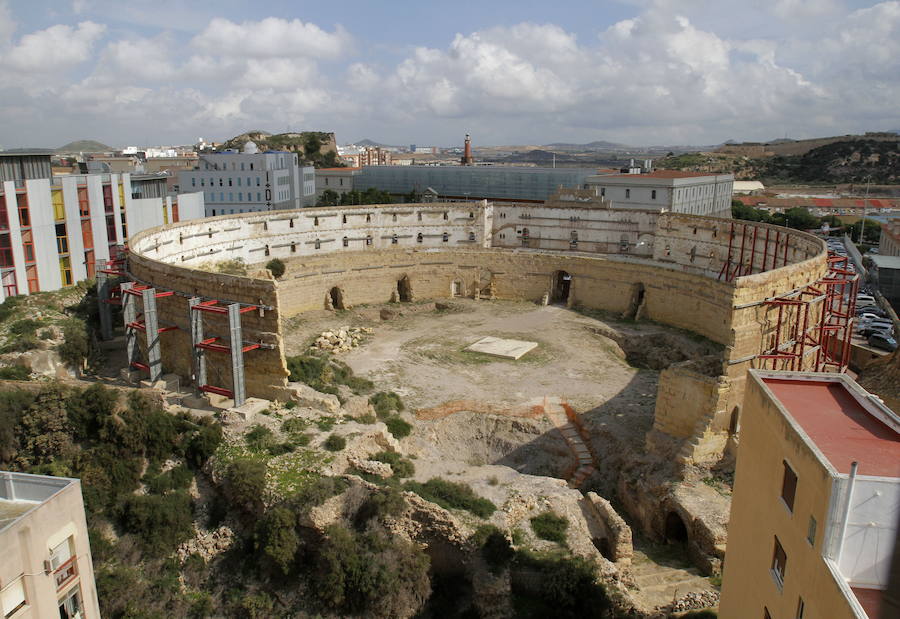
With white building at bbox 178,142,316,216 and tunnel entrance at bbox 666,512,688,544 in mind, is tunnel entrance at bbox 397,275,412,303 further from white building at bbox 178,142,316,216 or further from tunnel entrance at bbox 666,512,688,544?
white building at bbox 178,142,316,216

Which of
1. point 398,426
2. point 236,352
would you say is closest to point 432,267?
point 398,426

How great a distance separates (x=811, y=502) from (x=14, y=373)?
25997 millimetres

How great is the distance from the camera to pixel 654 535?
20.2 m

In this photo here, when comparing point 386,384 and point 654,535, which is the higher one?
point 386,384

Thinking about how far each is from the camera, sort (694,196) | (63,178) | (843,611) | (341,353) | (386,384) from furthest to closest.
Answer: (694,196), (63,178), (341,353), (386,384), (843,611)

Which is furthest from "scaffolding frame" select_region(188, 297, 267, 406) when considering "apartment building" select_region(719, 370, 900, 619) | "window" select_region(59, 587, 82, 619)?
"apartment building" select_region(719, 370, 900, 619)

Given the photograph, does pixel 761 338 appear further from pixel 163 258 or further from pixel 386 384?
pixel 163 258

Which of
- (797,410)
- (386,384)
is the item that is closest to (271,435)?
(386,384)

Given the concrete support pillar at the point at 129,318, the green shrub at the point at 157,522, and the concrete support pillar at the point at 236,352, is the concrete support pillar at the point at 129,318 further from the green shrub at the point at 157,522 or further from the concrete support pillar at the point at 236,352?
the green shrub at the point at 157,522

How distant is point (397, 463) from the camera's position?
814 inches

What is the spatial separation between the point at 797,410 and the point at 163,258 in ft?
96.4

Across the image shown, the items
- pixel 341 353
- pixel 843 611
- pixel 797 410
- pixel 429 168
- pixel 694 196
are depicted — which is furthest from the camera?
pixel 429 168

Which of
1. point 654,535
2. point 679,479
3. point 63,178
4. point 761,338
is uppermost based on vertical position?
point 63,178

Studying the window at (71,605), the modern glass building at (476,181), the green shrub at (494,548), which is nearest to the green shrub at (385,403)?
the green shrub at (494,548)
